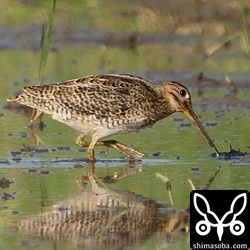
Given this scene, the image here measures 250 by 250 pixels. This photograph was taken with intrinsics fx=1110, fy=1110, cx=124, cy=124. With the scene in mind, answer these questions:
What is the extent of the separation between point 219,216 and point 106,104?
322cm

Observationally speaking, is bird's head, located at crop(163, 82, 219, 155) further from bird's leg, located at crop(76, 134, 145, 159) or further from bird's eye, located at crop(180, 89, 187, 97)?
bird's leg, located at crop(76, 134, 145, 159)

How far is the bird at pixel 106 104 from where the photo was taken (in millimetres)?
11375

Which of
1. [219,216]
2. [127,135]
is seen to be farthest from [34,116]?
[219,216]

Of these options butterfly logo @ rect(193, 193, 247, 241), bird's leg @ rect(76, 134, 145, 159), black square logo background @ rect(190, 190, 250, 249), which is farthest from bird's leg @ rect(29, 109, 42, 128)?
butterfly logo @ rect(193, 193, 247, 241)

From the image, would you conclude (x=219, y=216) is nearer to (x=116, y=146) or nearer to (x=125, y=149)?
(x=125, y=149)

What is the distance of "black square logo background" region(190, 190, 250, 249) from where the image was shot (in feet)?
26.7

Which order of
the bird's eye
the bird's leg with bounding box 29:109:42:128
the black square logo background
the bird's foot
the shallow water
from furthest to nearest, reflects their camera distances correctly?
the bird's leg with bounding box 29:109:42:128, the bird's eye, the bird's foot, the shallow water, the black square logo background

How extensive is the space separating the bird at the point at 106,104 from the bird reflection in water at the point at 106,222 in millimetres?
1901

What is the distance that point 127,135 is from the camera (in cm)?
1276

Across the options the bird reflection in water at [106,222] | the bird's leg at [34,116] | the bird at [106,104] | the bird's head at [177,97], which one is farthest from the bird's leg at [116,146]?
the bird reflection in water at [106,222]

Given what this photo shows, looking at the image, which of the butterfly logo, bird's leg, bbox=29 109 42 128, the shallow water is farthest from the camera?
bird's leg, bbox=29 109 42 128

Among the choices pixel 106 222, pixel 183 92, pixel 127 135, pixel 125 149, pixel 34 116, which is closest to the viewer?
pixel 106 222

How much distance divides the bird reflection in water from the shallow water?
0.07 m

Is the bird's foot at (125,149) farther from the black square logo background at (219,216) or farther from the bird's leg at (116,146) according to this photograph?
the black square logo background at (219,216)
